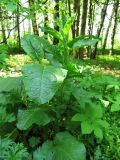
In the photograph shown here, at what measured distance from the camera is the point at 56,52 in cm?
432

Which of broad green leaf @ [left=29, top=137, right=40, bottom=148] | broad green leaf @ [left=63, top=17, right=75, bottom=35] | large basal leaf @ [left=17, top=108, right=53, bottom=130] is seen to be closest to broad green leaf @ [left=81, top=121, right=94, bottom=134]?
large basal leaf @ [left=17, top=108, right=53, bottom=130]

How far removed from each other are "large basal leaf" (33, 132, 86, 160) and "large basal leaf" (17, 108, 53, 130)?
246 millimetres

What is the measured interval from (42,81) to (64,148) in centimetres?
82

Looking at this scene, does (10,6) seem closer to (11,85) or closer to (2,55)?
(2,55)

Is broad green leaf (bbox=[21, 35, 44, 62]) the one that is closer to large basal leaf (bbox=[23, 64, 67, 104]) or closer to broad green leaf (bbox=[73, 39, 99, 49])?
large basal leaf (bbox=[23, 64, 67, 104])

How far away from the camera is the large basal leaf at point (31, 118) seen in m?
3.90

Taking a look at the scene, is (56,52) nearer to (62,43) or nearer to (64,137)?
(62,43)

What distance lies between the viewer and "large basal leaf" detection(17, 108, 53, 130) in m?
3.90

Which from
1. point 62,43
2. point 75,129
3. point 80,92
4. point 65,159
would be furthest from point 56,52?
point 65,159

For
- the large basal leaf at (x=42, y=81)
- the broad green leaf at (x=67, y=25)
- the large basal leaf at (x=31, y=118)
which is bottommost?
the large basal leaf at (x=31, y=118)

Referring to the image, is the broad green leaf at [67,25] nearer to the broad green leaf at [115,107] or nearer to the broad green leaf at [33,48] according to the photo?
the broad green leaf at [33,48]

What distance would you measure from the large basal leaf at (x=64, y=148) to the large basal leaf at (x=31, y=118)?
246 millimetres

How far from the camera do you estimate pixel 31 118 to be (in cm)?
396

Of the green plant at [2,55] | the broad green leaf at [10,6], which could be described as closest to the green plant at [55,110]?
the green plant at [2,55]
